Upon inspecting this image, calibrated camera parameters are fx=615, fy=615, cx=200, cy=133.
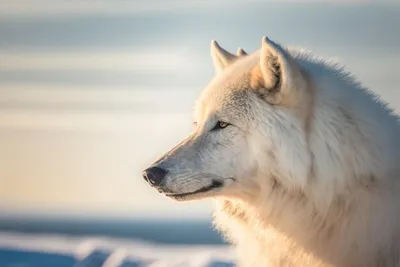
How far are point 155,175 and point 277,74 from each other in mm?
457

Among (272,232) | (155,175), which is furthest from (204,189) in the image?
(272,232)

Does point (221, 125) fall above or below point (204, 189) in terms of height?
above

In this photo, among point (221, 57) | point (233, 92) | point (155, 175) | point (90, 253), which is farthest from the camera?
point (90, 253)

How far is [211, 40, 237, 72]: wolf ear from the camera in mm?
2102

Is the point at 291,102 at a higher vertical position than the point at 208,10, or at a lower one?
lower

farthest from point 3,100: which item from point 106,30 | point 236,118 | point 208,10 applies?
point 236,118

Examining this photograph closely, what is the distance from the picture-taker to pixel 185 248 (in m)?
2.93

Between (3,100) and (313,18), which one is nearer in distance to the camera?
(313,18)

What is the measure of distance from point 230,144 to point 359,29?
1.09m

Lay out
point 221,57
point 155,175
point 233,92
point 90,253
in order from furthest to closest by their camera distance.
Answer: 1. point 90,253
2. point 221,57
3. point 233,92
4. point 155,175

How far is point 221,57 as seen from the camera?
2.11 metres

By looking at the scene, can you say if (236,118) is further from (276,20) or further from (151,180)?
(276,20)

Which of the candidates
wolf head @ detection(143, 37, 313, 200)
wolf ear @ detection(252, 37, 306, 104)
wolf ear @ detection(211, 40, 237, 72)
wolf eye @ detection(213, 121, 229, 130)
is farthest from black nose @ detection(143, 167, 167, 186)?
wolf ear @ detection(211, 40, 237, 72)

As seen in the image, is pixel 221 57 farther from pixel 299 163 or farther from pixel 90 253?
pixel 90 253
